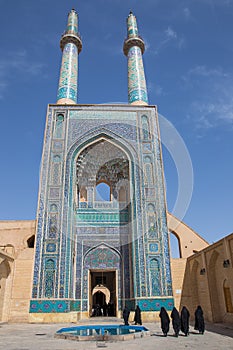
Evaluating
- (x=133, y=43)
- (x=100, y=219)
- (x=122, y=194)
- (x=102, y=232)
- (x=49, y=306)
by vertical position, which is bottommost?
(x=49, y=306)

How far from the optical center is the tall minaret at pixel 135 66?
13594 millimetres

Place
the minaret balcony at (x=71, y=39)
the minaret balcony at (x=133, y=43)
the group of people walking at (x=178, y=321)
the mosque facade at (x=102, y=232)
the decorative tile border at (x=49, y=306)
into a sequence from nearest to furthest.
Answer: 1. the group of people walking at (x=178, y=321)
2. the decorative tile border at (x=49, y=306)
3. the mosque facade at (x=102, y=232)
4. the minaret balcony at (x=71, y=39)
5. the minaret balcony at (x=133, y=43)

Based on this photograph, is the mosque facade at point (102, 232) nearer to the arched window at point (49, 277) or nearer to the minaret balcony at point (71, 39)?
the arched window at point (49, 277)

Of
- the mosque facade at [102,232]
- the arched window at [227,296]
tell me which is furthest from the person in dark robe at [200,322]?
the arched window at [227,296]

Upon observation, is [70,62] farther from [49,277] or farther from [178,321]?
[178,321]

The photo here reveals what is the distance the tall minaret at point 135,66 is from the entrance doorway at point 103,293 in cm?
771

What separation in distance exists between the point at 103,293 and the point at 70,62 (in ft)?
45.6

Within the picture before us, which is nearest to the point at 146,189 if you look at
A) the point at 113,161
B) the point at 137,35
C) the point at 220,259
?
the point at 113,161

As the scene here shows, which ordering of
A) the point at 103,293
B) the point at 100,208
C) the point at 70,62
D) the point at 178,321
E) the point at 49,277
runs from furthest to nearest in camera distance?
1. the point at 103,293
2. the point at 70,62
3. the point at 100,208
4. the point at 49,277
5. the point at 178,321

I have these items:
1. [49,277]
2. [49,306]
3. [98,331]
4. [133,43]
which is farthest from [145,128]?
[98,331]

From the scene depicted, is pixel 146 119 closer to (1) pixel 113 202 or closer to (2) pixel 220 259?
(1) pixel 113 202

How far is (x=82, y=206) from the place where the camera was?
11.9 m

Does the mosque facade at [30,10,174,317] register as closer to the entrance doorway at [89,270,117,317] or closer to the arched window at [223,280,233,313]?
the entrance doorway at [89,270,117,317]

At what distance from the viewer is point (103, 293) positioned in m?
19.0
